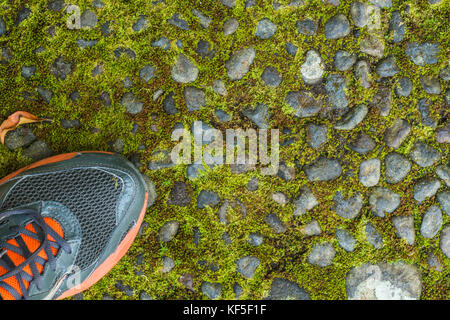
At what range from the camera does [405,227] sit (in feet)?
8.55

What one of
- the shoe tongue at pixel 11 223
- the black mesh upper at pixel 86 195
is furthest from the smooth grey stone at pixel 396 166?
the shoe tongue at pixel 11 223

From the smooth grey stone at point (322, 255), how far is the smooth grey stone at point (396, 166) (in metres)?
0.60

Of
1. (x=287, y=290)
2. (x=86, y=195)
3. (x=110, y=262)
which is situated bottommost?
(x=287, y=290)

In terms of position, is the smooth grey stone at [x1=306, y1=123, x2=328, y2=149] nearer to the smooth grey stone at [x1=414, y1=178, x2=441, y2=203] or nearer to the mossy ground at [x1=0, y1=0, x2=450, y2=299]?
the mossy ground at [x1=0, y1=0, x2=450, y2=299]

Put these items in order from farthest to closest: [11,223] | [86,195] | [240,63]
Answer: [240,63]
[86,195]
[11,223]

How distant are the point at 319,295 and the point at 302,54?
1.58 m

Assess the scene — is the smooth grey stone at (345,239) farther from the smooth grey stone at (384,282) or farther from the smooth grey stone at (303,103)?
the smooth grey stone at (303,103)

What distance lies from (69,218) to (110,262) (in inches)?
14.8

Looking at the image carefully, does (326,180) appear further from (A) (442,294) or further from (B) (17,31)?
(B) (17,31)

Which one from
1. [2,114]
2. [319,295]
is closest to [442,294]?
[319,295]

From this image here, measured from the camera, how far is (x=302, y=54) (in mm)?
2580

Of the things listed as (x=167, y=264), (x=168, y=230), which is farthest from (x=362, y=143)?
(x=167, y=264)

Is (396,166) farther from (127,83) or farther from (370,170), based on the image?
(127,83)

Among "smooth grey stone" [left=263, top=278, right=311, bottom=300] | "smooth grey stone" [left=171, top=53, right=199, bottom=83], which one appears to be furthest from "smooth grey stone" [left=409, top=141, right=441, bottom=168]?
"smooth grey stone" [left=171, top=53, right=199, bottom=83]
